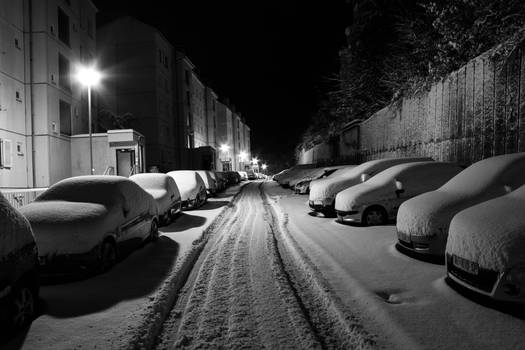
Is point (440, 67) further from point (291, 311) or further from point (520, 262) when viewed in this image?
point (291, 311)

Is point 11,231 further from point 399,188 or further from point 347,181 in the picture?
point 347,181

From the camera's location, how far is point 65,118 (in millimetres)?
24219

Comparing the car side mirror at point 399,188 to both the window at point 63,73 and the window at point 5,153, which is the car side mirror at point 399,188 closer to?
the window at point 5,153

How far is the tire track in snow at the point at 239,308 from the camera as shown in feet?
10.8

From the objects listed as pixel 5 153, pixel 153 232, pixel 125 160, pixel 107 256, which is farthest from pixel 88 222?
pixel 125 160

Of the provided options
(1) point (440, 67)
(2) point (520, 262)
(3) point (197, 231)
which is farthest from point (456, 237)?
(1) point (440, 67)

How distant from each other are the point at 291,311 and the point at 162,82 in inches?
1474

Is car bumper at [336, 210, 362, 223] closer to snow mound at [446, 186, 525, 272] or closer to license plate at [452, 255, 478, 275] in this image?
snow mound at [446, 186, 525, 272]

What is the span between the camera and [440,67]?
12.9 m

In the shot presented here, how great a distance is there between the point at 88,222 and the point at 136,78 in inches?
1319

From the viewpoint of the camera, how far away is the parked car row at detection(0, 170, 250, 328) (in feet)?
11.5

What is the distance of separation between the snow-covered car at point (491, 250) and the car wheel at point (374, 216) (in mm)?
4185

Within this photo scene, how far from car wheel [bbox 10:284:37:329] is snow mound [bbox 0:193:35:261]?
0.44 m

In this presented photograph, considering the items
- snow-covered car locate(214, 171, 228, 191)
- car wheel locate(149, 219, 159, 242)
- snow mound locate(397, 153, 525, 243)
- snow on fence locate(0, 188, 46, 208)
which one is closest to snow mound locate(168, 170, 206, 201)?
snow on fence locate(0, 188, 46, 208)
